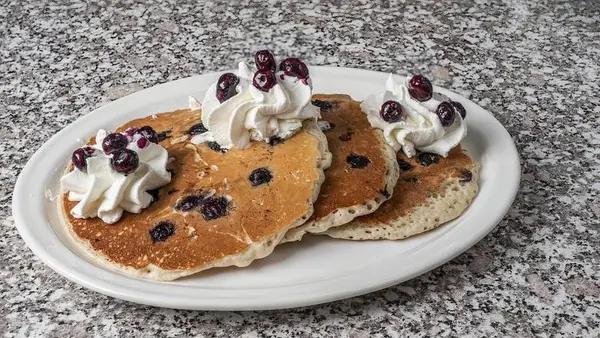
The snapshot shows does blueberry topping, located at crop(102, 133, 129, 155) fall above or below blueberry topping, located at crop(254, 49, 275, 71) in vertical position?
below

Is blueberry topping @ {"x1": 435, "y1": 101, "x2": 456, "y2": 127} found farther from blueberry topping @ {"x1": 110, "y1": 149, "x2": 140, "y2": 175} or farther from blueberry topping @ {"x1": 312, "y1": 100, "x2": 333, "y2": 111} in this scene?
blueberry topping @ {"x1": 110, "y1": 149, "x2": 140, "y2": 175}

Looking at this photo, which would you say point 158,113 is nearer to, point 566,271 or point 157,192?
point 157,192

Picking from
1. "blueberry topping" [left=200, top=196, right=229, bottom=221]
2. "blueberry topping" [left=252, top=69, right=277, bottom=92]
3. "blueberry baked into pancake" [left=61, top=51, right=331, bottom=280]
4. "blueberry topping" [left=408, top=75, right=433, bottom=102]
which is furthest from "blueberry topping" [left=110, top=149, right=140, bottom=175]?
"blueberry topping" [left=408, top=75, right=433, bottom=102]

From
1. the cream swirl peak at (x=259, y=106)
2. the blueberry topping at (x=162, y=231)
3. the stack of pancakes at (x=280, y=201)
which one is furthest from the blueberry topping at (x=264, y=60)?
the blueberry topping at (x=162, y=231)

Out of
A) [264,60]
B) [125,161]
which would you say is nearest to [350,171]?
→ [264,60]

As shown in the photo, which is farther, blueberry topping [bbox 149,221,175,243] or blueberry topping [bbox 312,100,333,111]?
blueberry topping [bbox 312,100,333,111]

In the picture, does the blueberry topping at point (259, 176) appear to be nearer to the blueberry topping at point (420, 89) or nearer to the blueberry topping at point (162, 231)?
the blueberry topping at point (162, 231)

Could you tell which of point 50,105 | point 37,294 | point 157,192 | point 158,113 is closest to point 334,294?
point 157,192
